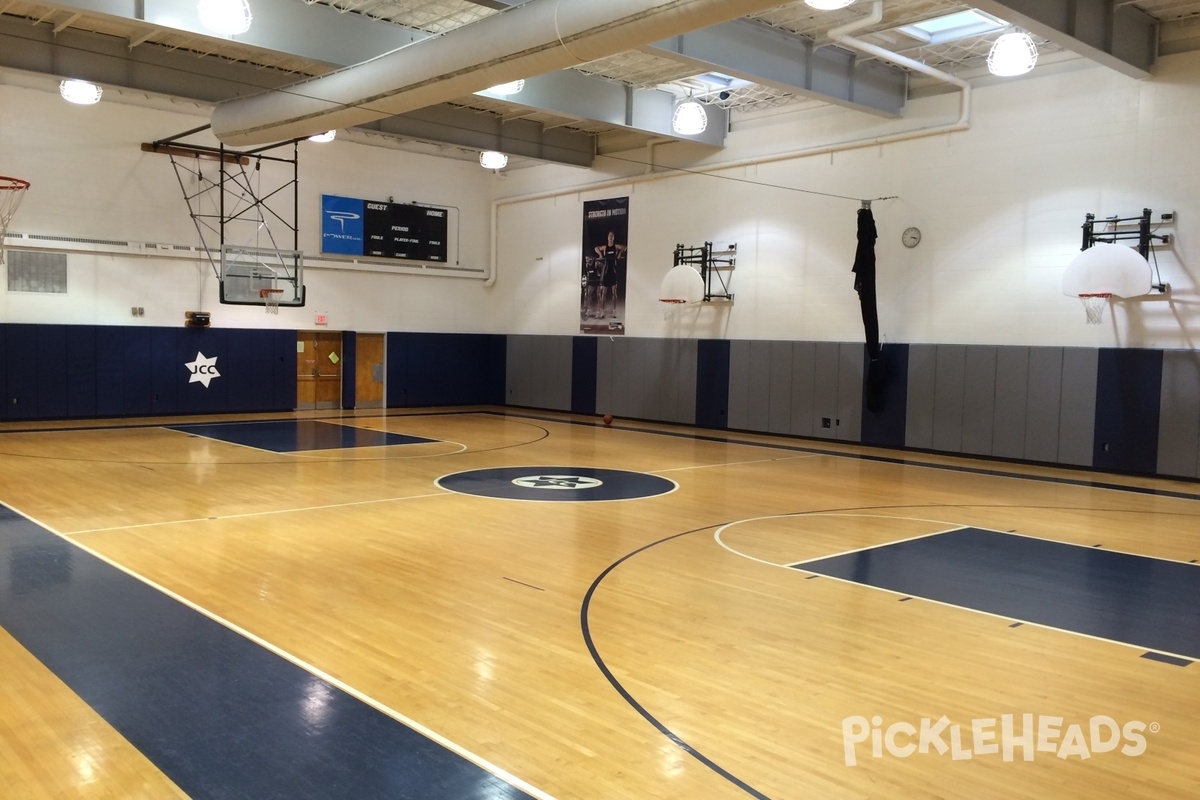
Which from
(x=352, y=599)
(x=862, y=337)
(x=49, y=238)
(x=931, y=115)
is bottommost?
(x=352, y=599)

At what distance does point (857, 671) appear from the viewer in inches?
198

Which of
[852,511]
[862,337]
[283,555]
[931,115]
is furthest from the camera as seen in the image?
[862,337]

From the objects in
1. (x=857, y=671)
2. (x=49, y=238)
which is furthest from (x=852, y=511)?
(x=49, y=238)

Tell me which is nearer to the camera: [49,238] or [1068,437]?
[1068,437]

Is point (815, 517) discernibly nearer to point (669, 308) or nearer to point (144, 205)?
point (669, 308)

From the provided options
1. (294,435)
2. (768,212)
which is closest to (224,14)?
(294,435)

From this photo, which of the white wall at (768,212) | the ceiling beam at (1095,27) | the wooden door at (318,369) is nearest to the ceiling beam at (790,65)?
the white wall at (768,212)

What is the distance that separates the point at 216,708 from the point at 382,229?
17964 millimetres

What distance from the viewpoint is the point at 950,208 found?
14.9 m

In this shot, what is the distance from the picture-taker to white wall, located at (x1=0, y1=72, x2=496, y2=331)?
16688 mm

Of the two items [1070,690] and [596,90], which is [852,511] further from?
[596,90]

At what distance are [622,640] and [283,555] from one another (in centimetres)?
323

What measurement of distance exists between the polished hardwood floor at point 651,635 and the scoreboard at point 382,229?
9.70 metres

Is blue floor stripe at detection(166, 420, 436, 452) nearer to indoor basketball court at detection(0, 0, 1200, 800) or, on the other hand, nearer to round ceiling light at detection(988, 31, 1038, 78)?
Answer: indoor basketball court at detection(0, 0, 1200, 800)
